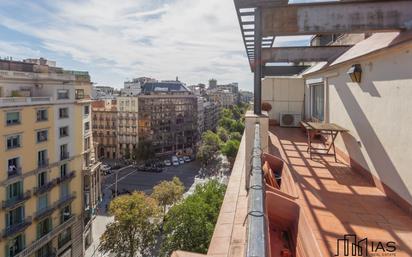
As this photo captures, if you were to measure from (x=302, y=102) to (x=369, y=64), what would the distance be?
7.67 m

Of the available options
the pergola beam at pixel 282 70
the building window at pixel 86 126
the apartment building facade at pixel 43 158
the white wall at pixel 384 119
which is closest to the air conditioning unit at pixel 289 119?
the pergola beam at pixel 282 70

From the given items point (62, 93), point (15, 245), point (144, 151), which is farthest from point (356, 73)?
point (144, 151)

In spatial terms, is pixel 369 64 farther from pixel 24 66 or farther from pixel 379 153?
pixel 24 66

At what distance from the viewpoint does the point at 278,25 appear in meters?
5.20

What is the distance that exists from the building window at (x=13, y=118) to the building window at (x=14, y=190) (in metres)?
3.48

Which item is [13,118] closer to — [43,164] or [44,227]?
[43,164]

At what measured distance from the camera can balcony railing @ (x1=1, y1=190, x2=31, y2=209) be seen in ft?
54.3

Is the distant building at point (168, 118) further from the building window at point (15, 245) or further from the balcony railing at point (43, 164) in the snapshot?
the building window at point (15, 245)

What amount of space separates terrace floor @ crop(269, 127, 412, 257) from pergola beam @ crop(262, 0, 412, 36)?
2.57m

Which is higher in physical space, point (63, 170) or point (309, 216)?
point (309, 216)

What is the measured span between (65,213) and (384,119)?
21.8 meters

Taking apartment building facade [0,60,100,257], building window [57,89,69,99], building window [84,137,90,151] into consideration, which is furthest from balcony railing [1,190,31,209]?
building window [57,89,69,99]

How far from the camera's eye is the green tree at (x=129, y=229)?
20203mm

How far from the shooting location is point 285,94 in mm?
12914
